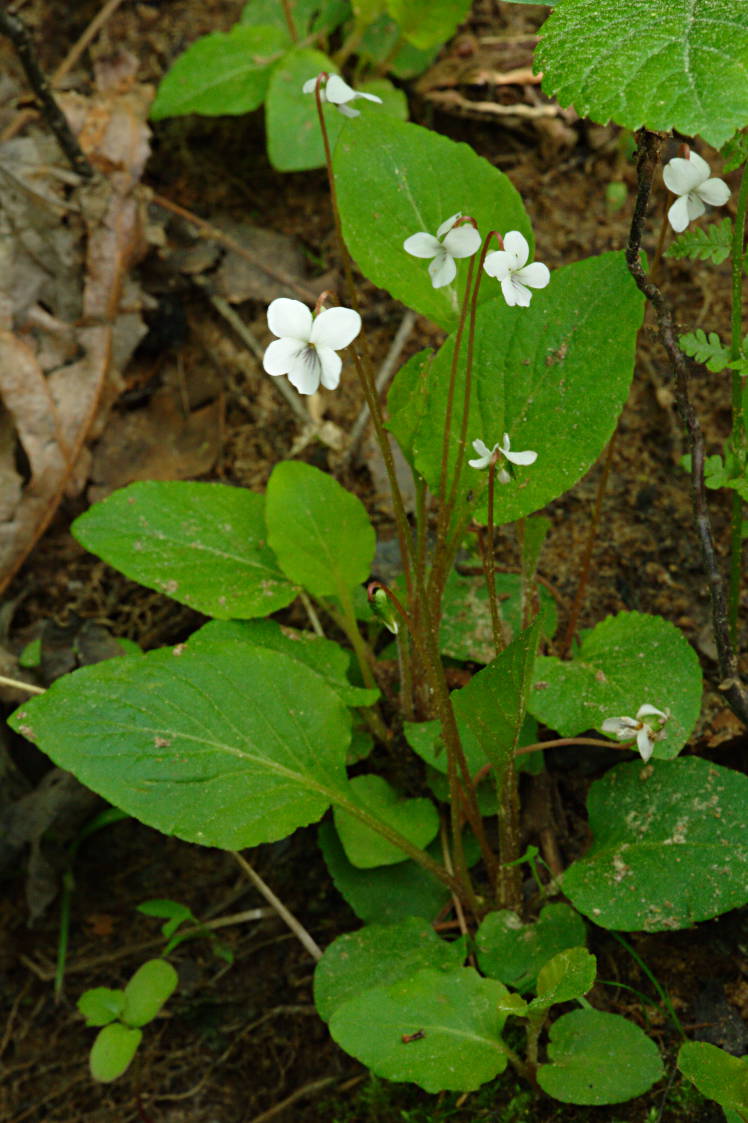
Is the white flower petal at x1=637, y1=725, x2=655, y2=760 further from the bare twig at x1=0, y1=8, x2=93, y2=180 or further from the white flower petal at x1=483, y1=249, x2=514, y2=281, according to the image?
the bare twig at x1=0, y1=8, x2=93, y2=180

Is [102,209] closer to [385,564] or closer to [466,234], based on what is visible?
[385,564]

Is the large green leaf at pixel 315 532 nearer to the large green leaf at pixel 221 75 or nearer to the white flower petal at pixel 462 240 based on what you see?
the white flower petal at pixel 462 240

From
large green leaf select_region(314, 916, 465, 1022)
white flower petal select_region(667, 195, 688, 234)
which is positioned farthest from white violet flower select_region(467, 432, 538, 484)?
large green leaf select_region(314, 916, 465, 1022)

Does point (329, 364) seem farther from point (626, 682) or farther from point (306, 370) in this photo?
point (626, 682)

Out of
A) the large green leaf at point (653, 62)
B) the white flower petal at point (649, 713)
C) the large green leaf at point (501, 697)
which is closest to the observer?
the large green leaf at point (653, 62)

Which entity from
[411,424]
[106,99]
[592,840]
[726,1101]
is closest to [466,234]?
[411,424]

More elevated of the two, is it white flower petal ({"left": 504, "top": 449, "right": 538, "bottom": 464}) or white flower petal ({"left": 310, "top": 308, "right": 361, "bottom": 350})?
white flower petal ({"left": 310, "top": 308, "right": 361, "bottom": 350})

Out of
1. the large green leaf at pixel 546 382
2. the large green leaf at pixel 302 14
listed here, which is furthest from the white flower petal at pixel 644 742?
the large green leaf at pixel 302 14
